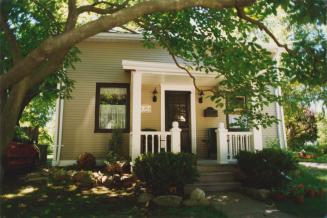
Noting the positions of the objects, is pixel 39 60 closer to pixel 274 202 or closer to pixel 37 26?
pixel 37 26

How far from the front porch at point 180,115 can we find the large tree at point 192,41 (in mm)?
2336

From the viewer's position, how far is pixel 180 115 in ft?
35.4

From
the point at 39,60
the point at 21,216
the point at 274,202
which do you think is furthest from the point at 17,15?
the point at 274,202

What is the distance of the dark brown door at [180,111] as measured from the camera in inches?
417

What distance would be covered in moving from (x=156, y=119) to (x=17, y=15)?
19.7 ft

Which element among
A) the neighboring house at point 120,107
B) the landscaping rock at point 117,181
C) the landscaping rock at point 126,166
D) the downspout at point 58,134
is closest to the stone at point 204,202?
the landscaping rock at point 117,181

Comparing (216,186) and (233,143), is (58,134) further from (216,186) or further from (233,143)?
(233,143)

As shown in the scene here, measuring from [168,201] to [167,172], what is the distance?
650 millimetres

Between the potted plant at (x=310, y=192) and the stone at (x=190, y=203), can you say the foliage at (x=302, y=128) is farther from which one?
the stone at (x=190, y=203)

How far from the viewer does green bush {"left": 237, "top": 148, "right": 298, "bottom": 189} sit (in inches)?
284

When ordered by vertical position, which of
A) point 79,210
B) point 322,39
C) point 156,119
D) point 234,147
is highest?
point 322,39

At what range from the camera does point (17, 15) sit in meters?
5.99

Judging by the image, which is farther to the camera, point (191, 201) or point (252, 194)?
point (252, 194)

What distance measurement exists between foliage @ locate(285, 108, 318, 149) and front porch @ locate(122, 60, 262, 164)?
1052cm
